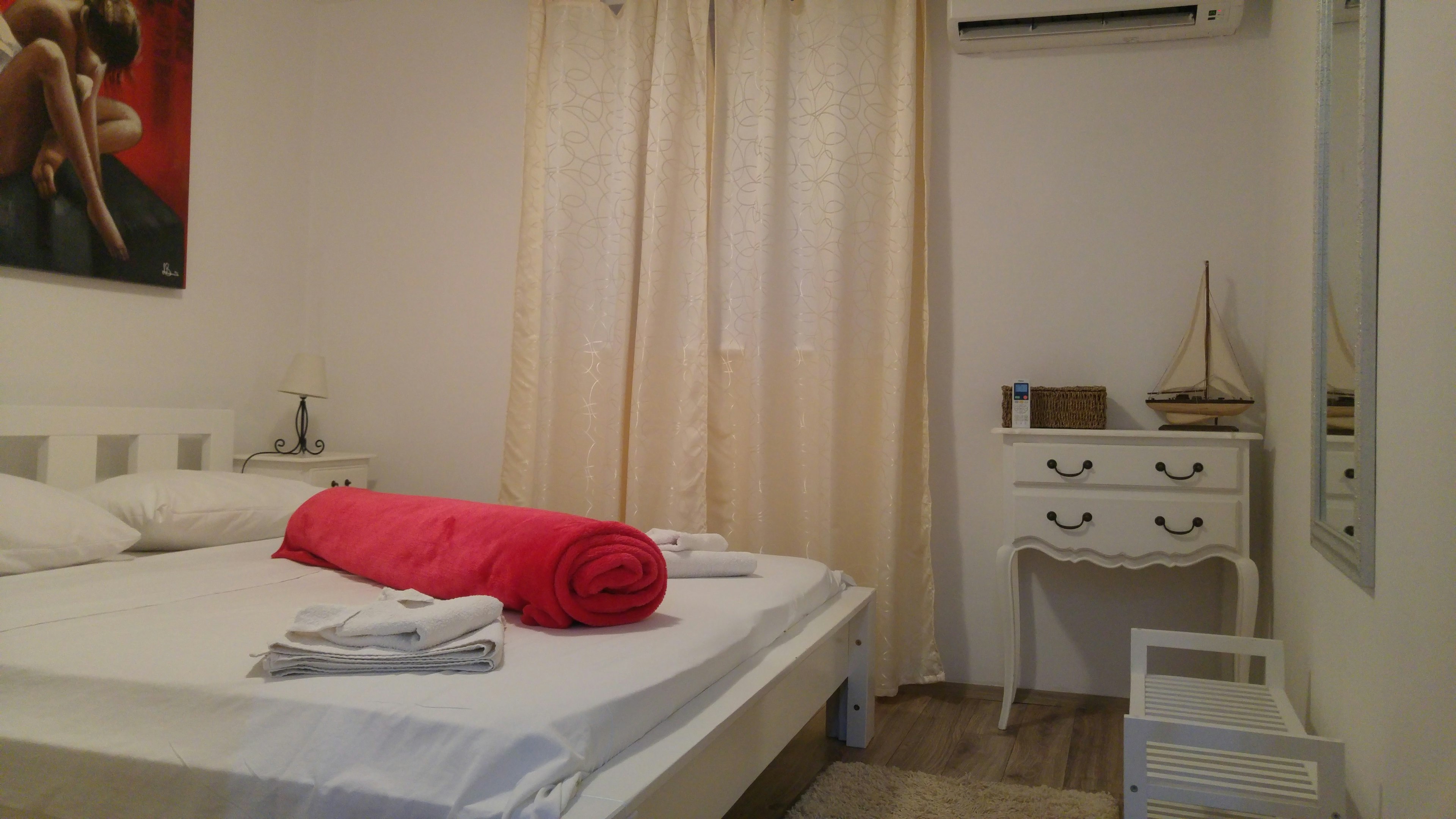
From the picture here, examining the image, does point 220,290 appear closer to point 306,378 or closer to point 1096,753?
point 306,378

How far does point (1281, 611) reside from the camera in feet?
7.77

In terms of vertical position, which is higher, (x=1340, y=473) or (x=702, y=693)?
(x=1340, y=473)

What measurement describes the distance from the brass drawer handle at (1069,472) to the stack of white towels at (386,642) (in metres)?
1.70

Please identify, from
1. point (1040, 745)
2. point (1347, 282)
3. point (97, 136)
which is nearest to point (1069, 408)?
point (1040, 745)

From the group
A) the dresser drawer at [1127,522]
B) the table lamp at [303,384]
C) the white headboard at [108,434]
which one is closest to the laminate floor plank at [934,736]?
the dresser drawer at [1127,522]

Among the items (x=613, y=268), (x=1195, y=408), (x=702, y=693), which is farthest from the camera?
(x=613, y=268)

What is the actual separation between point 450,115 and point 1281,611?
3159 mm

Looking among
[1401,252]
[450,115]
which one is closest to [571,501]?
[450,115]

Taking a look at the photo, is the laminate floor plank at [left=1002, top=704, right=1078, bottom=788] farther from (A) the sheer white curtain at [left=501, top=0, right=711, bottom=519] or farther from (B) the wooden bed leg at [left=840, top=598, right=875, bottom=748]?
(A) the sheer white curtain at [left=501, top=0, right=711, bottom=519]

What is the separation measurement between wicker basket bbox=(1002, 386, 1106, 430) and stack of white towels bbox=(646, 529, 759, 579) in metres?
1.06

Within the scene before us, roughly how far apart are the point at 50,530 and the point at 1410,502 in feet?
8.08

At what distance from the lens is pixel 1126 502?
8.26ft

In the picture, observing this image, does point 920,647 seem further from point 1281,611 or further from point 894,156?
point 894,156

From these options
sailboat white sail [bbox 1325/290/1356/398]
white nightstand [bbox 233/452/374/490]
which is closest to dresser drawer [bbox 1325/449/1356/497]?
sailboat white sail [bbox 1325/290/1356/398]
